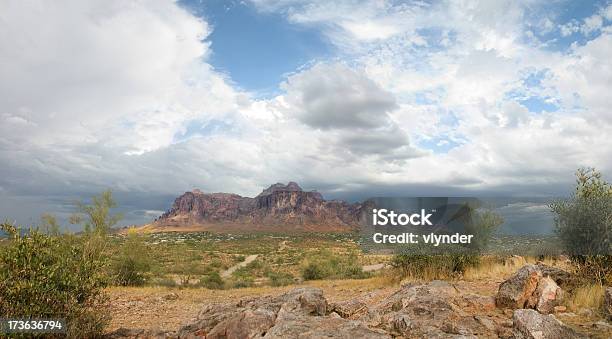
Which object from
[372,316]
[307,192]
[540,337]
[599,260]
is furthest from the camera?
[307,192]

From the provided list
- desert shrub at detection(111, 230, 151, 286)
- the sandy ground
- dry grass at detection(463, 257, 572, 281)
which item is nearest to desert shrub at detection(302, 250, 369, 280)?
the sandy ground

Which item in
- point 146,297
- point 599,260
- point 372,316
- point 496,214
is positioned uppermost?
point 496,214

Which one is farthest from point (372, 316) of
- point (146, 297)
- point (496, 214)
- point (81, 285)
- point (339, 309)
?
point (496, 214)

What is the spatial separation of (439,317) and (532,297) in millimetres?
3016

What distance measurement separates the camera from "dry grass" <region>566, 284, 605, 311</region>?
10281 mm

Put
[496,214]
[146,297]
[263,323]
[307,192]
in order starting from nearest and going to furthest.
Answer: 1. [263,323]
2. [146,297]
3. [496,214]
4. [307,192]

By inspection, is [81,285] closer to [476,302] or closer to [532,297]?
[476,302]

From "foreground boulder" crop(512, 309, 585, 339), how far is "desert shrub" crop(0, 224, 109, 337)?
9141 millimetres

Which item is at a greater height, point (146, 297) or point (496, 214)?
point (496, 214)

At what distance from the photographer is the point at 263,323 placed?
880cm

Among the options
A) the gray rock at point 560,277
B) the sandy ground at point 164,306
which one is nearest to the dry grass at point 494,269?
the gray rock at point 560,277

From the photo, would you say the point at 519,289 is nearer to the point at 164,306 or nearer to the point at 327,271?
the point at 164,306

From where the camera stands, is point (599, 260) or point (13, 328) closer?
point (13, 328)

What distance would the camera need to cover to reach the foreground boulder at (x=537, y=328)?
7.47 meters
